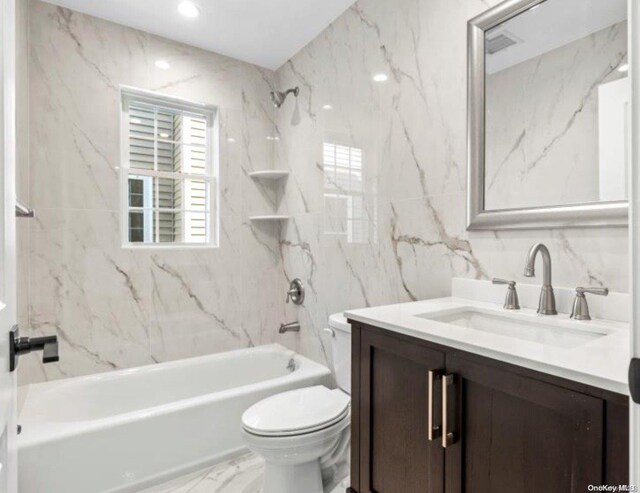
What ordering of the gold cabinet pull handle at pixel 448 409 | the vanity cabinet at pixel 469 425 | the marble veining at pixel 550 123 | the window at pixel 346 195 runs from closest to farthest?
the vanity cabinet at pixel 469 425 → the gold cabinet pull handle at pixel 448 409 → the marble veining at pixel 550 123 → the window at pixel 346 195

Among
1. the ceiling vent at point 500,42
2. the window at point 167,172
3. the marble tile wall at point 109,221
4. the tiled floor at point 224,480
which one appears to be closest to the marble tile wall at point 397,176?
the ceiling vent at point 500,42

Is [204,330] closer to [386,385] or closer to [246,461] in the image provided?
[246,461]

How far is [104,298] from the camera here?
2340 millimetres

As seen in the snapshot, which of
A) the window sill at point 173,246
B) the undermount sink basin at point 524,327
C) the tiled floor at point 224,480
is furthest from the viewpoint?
A: the window sill at point 173,246

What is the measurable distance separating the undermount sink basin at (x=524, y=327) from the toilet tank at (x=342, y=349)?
599 millimetres

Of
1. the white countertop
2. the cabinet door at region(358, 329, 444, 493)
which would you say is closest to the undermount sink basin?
the white countertop

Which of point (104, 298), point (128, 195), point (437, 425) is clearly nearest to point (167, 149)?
point (128, 195)

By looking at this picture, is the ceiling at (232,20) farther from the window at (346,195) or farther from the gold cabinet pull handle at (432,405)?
the gold cabinet pull handle at (432,405)

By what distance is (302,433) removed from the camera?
5.01 feet

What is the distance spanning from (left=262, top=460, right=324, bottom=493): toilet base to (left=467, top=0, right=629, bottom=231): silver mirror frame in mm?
1306

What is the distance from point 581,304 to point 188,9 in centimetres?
253

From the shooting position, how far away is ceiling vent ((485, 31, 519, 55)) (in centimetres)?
138

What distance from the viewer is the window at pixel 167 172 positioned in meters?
2.50

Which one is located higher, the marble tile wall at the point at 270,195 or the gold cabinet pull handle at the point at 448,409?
the marble tile wall at the point at 270,195
